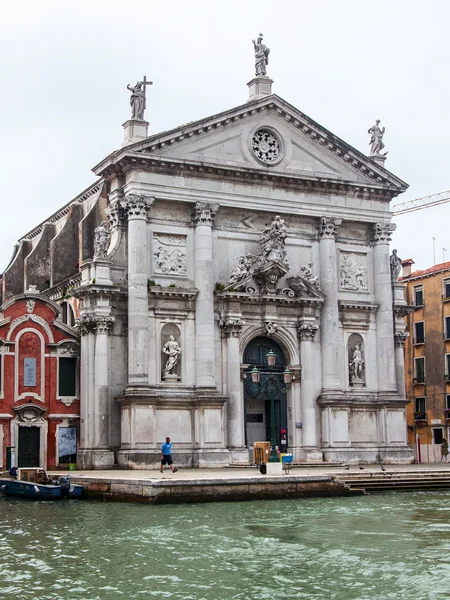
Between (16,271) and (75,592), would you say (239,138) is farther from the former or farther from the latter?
(75,592)

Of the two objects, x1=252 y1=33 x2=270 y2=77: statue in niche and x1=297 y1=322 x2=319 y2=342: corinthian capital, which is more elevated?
x1=252 y1=33 x2=270 y2=77: statue in niche

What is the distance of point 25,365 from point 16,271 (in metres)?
13.4

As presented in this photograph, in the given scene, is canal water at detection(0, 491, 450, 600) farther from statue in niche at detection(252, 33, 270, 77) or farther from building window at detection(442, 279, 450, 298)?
building window at detection(442, 279, 450, 298)

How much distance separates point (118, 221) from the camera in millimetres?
39406

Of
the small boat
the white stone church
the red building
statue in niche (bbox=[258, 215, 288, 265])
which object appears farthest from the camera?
statue in niche (bbox=[258, 215, 288, 265])

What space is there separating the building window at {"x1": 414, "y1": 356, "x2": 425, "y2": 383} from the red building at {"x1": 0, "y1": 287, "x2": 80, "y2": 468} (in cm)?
2419

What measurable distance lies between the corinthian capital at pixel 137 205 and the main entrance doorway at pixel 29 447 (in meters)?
8.87

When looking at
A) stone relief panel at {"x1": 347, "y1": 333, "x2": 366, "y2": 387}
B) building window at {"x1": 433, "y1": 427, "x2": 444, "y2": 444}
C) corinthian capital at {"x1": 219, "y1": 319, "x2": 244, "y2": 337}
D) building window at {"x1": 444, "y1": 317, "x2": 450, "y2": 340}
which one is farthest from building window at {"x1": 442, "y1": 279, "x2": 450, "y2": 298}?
corinthian capital at {"x1": 219, "y1": 319, "x2": 244, "y2": 337}

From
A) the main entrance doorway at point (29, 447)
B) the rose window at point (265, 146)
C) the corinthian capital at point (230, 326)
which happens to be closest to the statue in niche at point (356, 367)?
the corinthian capital at point (230, 326)

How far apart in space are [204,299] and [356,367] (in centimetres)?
768

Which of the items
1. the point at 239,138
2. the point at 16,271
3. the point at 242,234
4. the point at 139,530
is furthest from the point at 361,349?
the point at 139,530

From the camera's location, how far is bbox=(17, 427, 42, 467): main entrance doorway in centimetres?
3750

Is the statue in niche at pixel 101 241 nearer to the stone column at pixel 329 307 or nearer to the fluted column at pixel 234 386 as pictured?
the fluted column at pixel 234 386

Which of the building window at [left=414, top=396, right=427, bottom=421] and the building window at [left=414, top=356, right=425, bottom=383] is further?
the building window at [left=414, top=356, right=425, bottom=383]
